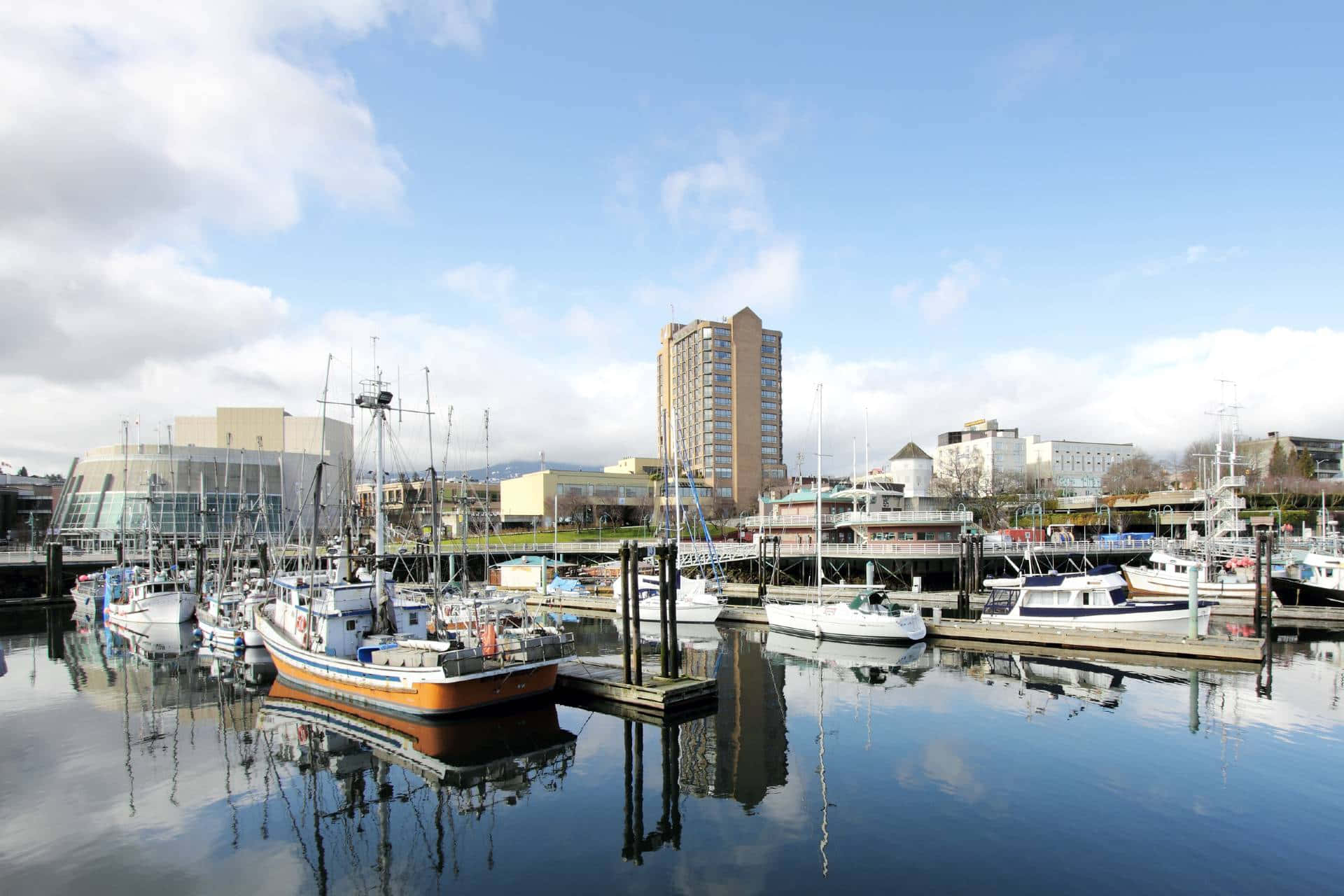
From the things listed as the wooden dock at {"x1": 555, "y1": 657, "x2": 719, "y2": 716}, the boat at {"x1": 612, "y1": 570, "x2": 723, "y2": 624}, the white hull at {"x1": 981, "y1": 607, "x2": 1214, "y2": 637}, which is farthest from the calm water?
the boat at {"x1": 612, "y1": 570, "x2": 723, "y2": 624}

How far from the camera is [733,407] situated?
5507 inches

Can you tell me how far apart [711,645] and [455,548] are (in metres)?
58.9

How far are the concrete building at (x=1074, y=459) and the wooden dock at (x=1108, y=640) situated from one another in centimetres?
12456

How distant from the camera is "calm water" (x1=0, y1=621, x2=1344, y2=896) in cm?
1391

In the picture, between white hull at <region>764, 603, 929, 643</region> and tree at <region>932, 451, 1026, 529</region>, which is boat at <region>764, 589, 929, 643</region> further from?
tree at <region>932, 451, 1026, 529</region>

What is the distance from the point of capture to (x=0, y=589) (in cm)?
6700

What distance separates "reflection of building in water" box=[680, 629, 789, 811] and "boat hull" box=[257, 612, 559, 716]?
5.82 metres

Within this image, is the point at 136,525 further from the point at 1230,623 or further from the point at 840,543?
the point at 1230,623

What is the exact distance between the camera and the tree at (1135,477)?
116125mm

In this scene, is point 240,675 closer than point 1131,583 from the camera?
Yes

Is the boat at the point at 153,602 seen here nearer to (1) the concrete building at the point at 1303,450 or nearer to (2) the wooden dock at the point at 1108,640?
(2) the wooden dock at the point at 1108,640

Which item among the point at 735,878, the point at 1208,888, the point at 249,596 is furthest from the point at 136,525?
the point at 1208,888

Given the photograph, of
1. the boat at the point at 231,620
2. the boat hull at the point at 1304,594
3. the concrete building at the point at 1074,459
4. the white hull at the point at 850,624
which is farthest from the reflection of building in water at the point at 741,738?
the concrete building at the point at 1074,459

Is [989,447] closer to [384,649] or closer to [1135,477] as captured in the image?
[1135,477]
